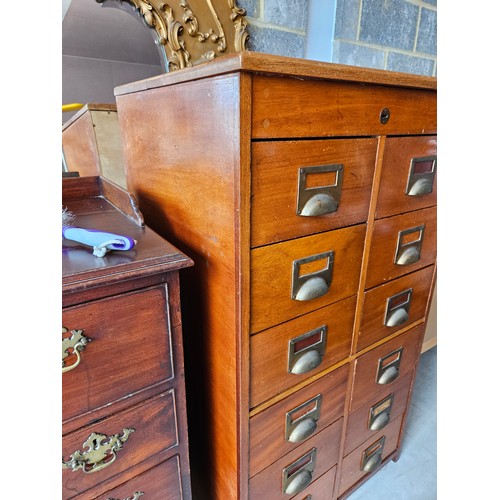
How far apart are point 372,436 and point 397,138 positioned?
Result: 90cm

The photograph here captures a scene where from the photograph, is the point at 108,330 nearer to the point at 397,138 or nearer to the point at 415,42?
the point at 397,138

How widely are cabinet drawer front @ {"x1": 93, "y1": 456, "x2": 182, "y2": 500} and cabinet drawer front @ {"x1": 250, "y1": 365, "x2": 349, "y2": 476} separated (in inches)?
6.5

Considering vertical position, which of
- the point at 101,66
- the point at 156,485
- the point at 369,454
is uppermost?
the point at 101,66

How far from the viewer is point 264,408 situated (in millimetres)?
718

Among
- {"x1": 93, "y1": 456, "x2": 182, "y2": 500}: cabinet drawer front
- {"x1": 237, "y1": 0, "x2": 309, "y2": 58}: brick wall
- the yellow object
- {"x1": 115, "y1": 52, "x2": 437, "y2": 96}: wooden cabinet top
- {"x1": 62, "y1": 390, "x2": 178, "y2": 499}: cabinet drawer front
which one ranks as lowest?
{"x1": 93, "y1": 456, "x2": 182, "y2": 500}: cabinet drawer front

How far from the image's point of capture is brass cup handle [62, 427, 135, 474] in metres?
0.59

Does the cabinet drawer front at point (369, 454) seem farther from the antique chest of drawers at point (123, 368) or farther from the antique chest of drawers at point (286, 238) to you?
the antique chest of drawers at point (123, 368)

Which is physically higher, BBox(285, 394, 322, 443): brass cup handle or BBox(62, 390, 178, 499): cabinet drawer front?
BBox(62, 390, 178, 499): cabinet drawer front

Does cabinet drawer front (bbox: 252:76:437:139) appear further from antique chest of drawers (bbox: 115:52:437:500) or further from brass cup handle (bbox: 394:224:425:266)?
brass cup handle (bbox: 394:224:425:266)

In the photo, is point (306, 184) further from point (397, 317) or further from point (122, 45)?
point (122, 45)

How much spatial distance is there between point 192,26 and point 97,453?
0.94 metres

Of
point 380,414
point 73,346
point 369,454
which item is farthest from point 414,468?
point 73,346

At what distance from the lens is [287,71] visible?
1.56 feet

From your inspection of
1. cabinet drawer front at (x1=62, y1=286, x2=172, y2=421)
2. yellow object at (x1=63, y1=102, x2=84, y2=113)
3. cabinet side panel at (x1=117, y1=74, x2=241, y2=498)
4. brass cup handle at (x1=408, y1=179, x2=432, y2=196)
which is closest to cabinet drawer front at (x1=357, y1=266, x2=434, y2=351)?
brass cup handle at (x1=408, y1=179, x2=432, y2=196)
